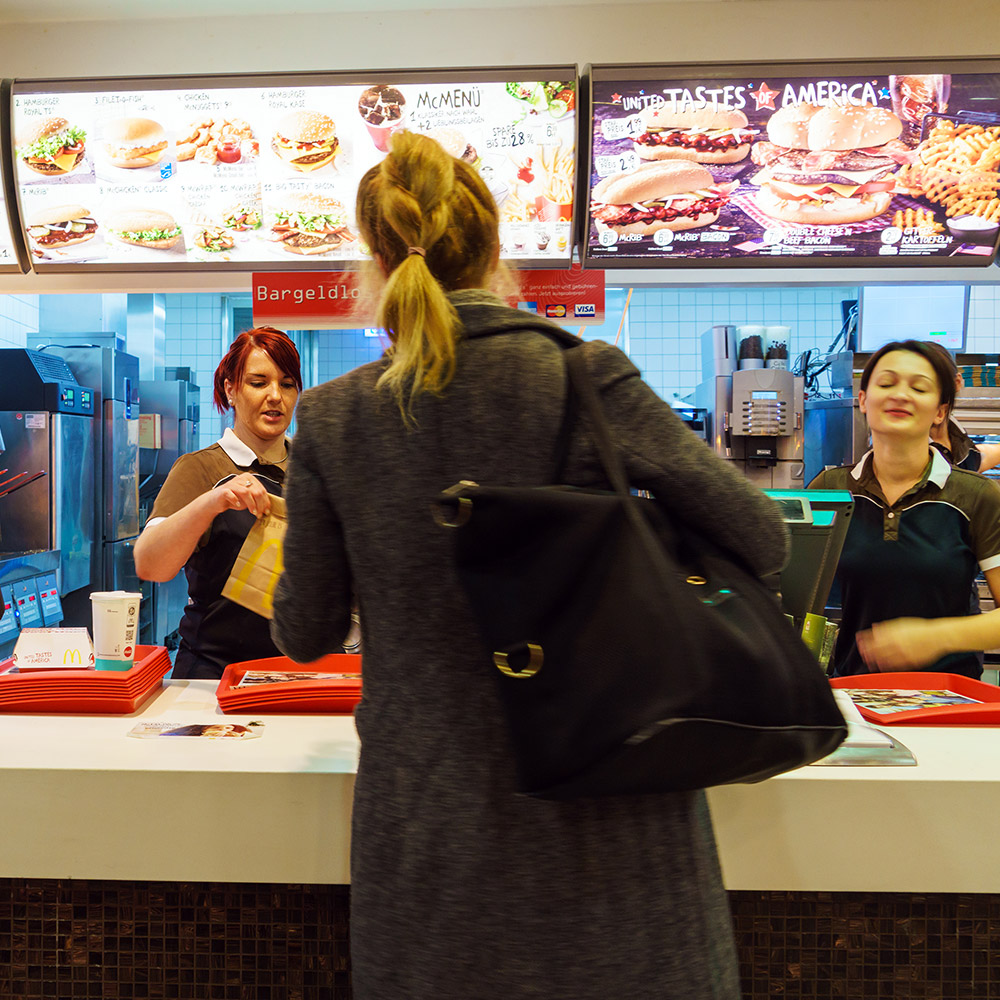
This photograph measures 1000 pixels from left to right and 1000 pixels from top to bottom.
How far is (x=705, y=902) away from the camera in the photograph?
0.86 m

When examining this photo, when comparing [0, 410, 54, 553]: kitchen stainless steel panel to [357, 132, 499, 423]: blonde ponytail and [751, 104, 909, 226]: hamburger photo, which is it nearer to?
[751, 104, 909, 226]: hamburger photo

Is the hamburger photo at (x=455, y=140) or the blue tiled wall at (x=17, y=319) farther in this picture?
the blue tiled wall at (x=17, y=319)

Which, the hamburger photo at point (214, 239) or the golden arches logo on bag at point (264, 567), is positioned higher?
the hamburger photo at point (214, 239)

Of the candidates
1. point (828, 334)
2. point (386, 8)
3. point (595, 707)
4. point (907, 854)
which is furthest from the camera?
point (828, 334)

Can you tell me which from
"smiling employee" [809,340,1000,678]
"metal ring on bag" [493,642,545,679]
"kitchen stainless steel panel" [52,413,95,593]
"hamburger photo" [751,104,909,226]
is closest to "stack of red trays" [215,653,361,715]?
"metal ring on bag" [493,642,545,679]

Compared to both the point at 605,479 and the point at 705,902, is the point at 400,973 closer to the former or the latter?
the point at 705,902

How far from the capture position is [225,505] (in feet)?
Result: 5.80

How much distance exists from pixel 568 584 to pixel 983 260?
2399 millimetres

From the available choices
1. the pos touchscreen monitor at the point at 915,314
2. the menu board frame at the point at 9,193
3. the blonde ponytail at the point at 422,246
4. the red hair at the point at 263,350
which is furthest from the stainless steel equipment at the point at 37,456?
the pos touchscreen monitor at the point at 915,314

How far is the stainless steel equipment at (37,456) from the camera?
153 inches

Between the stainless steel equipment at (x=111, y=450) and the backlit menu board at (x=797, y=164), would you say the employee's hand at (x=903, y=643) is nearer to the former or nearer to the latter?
the backlit menu board at (x=797, y=164)

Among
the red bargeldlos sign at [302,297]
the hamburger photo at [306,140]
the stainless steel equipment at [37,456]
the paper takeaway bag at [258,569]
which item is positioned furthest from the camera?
the stainless steel equipment at [37,456]

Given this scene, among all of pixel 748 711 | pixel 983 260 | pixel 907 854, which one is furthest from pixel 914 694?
pixel 983 260

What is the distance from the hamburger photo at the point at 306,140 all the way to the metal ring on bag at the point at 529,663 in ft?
7.24
